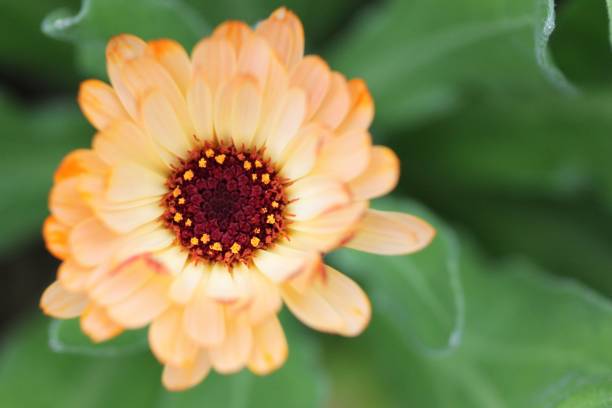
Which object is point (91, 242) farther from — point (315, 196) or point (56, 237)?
point (315, 196)

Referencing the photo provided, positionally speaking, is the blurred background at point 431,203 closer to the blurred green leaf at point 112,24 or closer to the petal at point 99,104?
the blurred green leaf at point 112,24

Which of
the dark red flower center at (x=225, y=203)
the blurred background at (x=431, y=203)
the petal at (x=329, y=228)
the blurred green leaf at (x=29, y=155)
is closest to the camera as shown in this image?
the petal at (x=329, y=228)

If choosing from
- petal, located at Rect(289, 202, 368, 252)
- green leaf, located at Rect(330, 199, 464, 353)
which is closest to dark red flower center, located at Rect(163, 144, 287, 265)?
petal, located at Rect(289, 202, 368, 252)

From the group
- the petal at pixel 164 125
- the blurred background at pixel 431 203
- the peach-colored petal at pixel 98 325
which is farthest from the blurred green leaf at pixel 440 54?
the peach-colored petal at pixel 98 325

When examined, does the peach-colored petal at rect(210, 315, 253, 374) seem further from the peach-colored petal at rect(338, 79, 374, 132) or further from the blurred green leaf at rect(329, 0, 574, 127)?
the blurred green leaf at rect(329, 0, 574, 127)

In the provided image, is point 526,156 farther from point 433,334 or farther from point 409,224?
point 409,224
